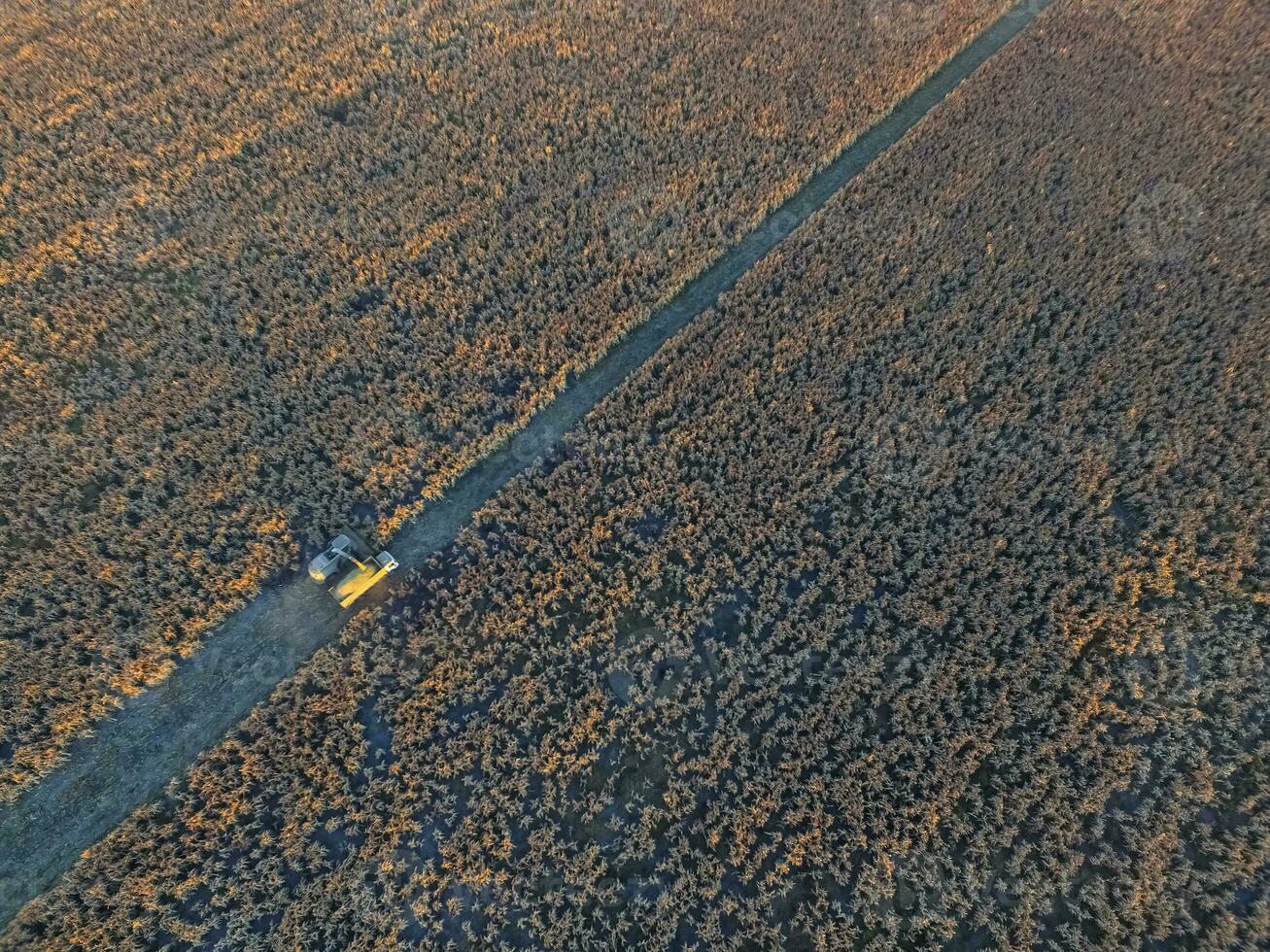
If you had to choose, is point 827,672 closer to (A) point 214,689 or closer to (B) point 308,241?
(A) point 214,689

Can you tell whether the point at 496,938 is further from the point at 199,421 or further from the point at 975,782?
the point at 199,421

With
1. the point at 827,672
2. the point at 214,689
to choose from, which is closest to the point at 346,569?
the point at 214,689

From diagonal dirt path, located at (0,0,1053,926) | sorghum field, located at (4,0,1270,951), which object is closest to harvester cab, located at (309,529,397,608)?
diagonal dirt path, located at (0,0,1053,926)

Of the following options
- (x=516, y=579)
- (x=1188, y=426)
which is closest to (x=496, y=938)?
(x=516, y=579)

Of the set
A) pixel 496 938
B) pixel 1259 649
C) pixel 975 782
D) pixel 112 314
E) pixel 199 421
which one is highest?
pixel 112 314

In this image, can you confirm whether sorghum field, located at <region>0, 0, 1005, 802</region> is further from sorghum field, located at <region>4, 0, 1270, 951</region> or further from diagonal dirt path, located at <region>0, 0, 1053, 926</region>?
sorghum field, located at <region>4, 0, 1270, 951</region>

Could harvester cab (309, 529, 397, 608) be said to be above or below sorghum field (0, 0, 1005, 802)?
below

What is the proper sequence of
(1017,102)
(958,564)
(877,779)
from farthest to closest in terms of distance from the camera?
(1017,102) < (958,564) < (877,779)

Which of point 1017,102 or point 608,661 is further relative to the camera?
point 1017,102
